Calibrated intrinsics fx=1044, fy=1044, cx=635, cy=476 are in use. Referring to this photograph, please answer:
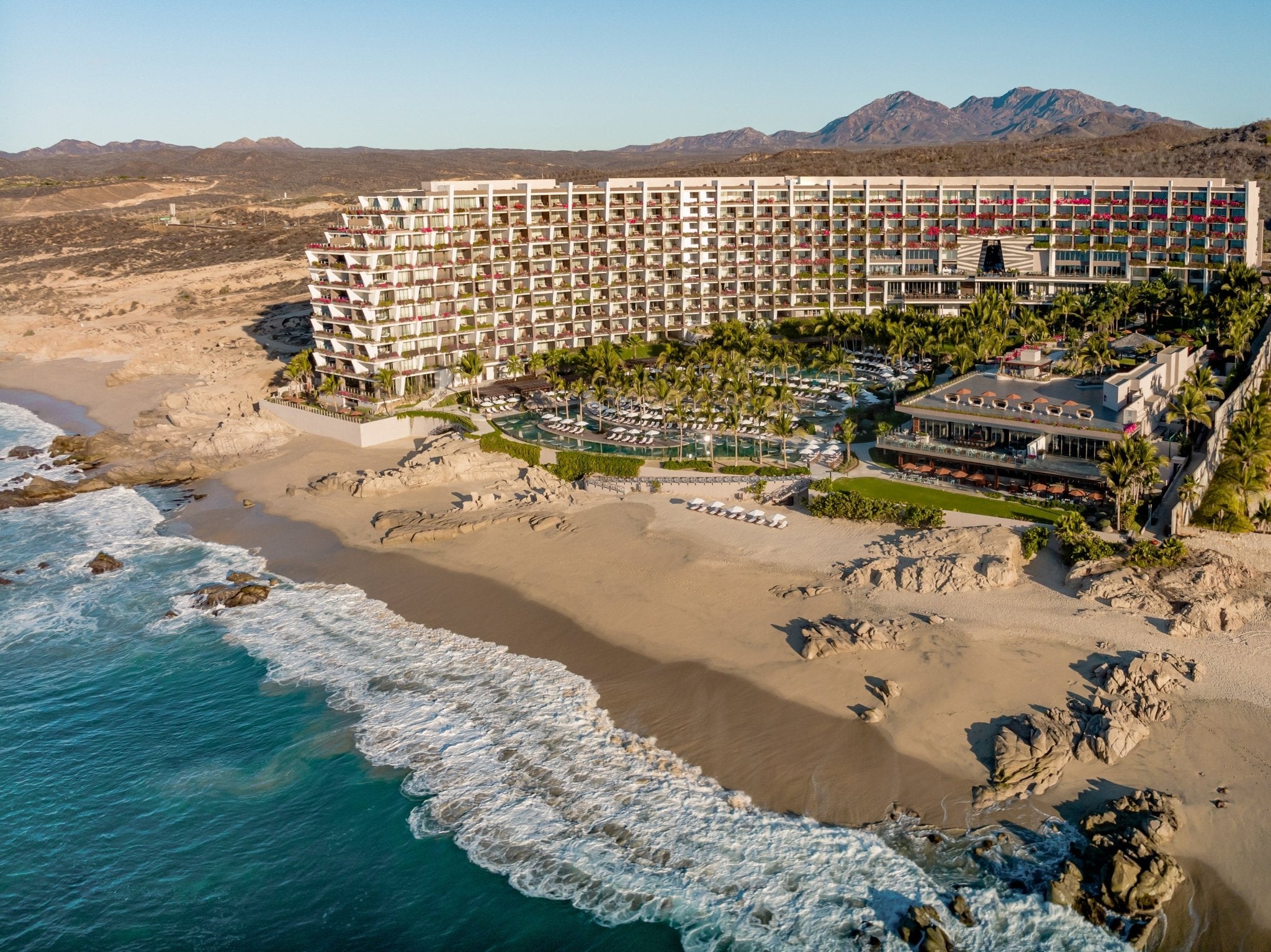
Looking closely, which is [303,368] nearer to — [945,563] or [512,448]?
[512,448]

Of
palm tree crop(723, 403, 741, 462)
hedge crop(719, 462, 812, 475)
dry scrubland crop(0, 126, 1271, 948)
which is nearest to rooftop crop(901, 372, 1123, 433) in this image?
hedge crop(719, 462, 812, 475)

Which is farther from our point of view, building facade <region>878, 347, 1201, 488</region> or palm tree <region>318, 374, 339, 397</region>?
palm tree <region>318, 374, 339, 397</region>

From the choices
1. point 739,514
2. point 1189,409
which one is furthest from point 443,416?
point 1189,409

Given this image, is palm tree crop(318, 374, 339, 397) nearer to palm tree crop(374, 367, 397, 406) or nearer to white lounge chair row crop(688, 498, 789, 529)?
palm tree crop(374, 367, 397, 406)

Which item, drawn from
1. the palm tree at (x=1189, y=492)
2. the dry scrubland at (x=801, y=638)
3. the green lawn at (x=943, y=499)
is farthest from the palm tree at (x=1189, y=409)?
the dry scrubland at (x=801, y=638)

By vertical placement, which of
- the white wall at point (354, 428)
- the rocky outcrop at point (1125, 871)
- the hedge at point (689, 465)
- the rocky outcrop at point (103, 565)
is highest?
the white wall at point (354, 428)

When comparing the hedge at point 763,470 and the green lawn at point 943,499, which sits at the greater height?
the hedge at point 763,470

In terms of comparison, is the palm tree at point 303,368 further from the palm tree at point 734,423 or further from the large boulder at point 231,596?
the palm tree at point 734,423
